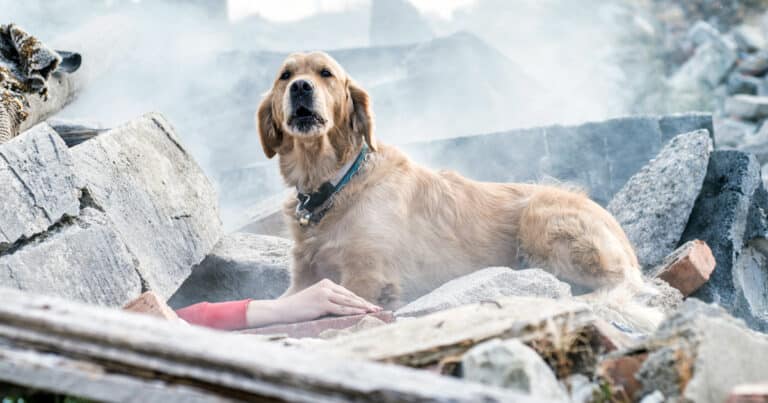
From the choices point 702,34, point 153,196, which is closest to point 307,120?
point 153,196

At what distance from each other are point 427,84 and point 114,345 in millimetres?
8403

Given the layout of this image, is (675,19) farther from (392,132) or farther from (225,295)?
(225,295)

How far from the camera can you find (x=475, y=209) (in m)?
5.11

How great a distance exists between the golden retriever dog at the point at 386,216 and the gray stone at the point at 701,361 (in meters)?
2.42

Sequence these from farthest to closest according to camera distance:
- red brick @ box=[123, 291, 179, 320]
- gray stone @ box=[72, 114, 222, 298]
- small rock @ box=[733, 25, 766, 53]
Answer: small rock @ box=[733, 25, 766, 53], gray stone @ box=[72, 114, 222, 298], red brick @ box=[123, 291, 179, 320]

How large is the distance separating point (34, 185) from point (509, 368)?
2.34 meters

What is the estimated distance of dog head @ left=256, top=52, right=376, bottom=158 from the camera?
4.65 meters

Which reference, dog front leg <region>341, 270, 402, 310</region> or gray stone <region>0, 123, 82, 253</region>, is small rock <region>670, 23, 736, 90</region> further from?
gray stone <region>0, 123, 82, 253</region>

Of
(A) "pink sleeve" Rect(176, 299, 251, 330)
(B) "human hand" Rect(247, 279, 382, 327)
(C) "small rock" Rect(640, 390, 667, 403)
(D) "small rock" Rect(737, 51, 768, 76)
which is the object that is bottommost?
(D) "small rock" Rect(737, 51, 768, 76)

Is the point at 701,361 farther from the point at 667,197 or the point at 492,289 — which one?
the point at 667,197

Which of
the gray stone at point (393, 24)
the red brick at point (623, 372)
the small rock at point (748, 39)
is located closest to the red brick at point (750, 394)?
the red brick at point (623, 372)

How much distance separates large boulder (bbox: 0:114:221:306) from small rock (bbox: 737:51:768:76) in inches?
387

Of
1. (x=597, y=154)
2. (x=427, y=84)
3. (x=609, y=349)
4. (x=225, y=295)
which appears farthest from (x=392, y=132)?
(x=609, y=349)

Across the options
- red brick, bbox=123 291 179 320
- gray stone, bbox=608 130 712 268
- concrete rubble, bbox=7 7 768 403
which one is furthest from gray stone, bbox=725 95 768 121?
red brick, bbox=123 291 179 320
